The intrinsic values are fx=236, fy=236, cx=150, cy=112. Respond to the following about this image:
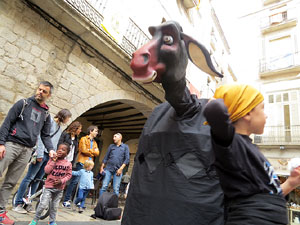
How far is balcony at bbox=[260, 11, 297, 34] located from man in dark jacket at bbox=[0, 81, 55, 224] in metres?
16.3

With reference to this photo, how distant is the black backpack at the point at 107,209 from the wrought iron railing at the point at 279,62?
44.7 feet

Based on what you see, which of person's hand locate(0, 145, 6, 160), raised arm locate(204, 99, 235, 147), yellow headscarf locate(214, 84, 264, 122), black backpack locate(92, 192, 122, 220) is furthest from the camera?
black backpack locate(92, 192, 122, 220)

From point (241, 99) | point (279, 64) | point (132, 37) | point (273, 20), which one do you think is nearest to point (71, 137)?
point (241, 99)

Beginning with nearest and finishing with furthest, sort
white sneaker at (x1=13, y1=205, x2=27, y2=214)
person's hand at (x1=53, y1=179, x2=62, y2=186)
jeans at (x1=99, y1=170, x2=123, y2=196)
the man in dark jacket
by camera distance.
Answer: the man in dark jacket → person's hand at (x1=53, y1=179, x2=62, y2=186) → white sneaker at (x1=13, y1=205, x2=27, y2=214) → jeans at (x1=99, y1=170, x2=123, y2=196)

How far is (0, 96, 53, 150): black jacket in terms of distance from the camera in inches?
109

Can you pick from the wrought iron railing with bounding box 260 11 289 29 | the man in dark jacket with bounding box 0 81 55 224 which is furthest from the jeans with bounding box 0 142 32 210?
the wrought iron railing with bounding box 260 11 289 29

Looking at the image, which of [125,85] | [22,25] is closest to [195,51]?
[22,25]

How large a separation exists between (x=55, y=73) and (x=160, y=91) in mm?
3967

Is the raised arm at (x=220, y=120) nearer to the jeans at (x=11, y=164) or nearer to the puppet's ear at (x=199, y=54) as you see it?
the puppet's ear at (x=199, y=54)

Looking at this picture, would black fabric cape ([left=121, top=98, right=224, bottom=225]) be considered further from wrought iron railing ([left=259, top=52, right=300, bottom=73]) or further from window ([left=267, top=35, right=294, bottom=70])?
window ([left=267, top=35, right=294, bottom=70])

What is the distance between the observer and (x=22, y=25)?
4789mm

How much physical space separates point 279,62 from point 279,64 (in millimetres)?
140

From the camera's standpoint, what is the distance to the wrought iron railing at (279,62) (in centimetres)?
1392

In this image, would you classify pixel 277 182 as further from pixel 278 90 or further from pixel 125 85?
pixel 278 90
